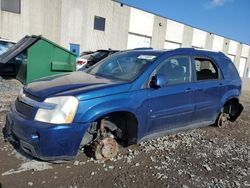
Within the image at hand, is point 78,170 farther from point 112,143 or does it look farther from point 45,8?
point 45,8

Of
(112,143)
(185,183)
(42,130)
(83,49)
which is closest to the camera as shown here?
(42,130)

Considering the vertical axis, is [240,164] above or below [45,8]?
below

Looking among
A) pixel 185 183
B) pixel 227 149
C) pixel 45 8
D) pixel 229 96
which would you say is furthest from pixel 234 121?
pixel 45 8

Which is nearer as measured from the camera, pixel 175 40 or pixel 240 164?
pixel 240 164

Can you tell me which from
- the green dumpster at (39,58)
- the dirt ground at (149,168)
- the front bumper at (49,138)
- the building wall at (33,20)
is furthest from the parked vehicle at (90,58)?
the building wall at (33,20)

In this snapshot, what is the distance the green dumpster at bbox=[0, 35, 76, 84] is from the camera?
31.7 feet

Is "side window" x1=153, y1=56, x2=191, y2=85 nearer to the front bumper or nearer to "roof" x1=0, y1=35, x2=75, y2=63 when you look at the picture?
the front bumper

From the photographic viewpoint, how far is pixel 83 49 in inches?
880

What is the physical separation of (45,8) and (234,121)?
53.9 feet

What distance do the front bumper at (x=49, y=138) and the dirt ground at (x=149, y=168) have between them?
→ 309 mm

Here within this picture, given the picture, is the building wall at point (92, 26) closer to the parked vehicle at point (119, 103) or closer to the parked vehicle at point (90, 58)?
the parked vehicle at point (90, 58)

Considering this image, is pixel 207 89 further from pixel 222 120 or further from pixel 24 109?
pixel 24 109

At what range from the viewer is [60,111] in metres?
3.41

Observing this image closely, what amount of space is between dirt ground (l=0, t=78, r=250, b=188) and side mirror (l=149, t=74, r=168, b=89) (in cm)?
114
